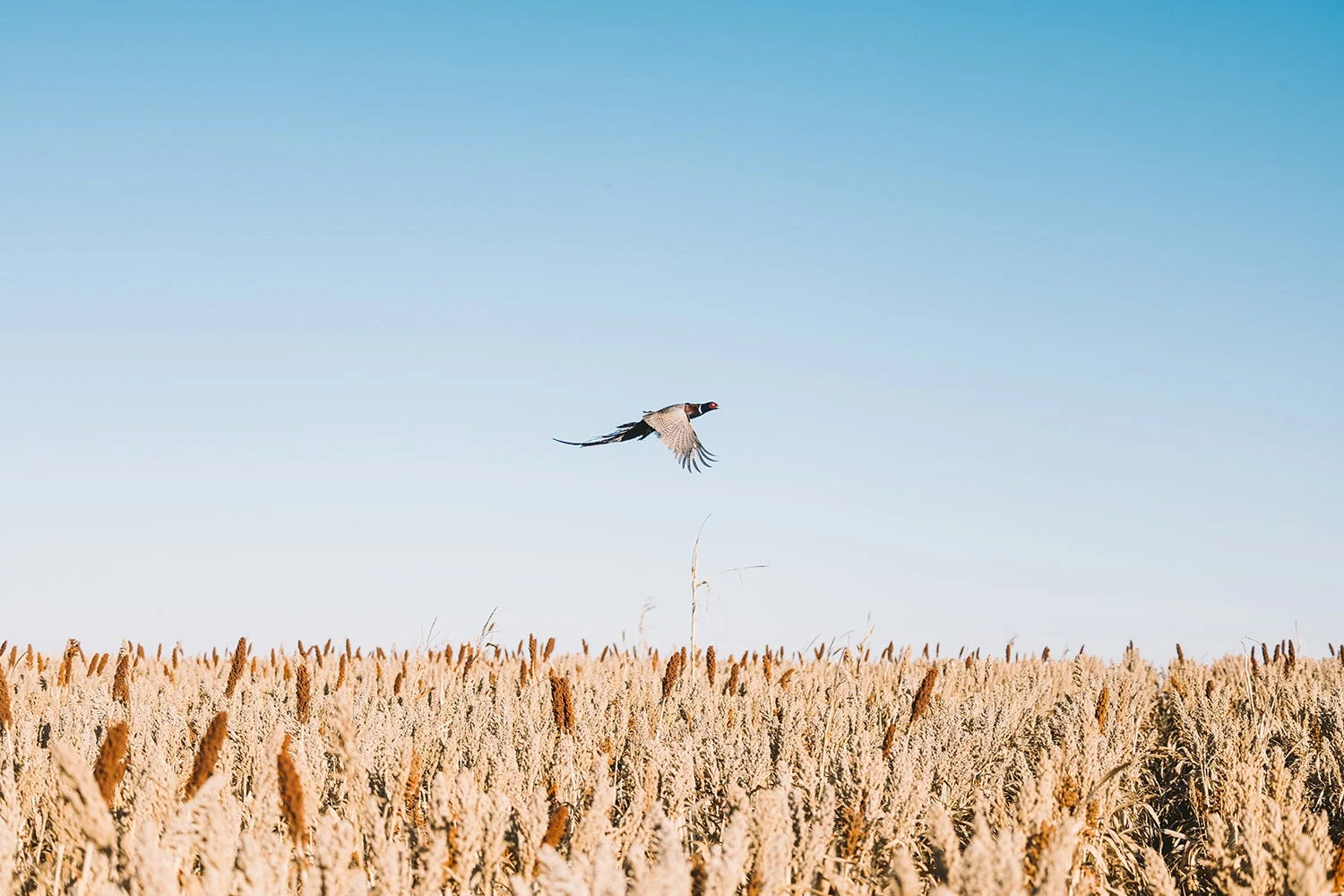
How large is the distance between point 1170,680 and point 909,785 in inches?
226

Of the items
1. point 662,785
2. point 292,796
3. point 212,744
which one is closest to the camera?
point 292,796

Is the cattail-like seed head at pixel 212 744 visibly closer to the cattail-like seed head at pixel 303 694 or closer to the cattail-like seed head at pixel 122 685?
the cattail-like seed head at pixel 303 694

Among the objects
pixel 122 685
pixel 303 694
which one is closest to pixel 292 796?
pixel 303 694

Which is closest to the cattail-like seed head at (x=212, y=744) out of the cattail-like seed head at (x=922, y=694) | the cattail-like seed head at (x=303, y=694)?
the cattail-like seed head at (x=303, y=694)

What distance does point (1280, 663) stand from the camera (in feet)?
27.2

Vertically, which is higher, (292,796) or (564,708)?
(564,708)

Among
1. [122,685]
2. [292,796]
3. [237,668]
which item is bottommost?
[292,796]

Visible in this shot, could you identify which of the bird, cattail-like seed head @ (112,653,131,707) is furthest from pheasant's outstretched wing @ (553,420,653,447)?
cattail-like seed head @ (112,653,131,707)

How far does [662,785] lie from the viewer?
3.09 m

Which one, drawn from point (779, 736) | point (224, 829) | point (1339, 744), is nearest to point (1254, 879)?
point (224, 829)

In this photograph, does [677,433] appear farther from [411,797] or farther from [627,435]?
[411,797]

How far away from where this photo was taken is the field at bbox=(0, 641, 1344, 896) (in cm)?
154

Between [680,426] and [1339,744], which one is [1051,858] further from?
[680,426]

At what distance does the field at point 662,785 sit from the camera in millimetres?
1538
